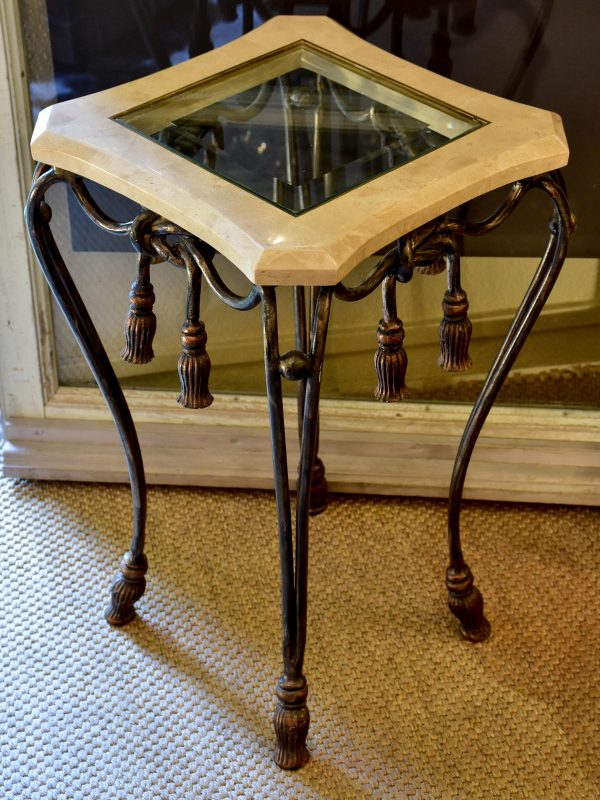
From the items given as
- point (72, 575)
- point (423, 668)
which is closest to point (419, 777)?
point (423, 668)

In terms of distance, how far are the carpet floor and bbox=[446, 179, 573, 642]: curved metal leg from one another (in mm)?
39

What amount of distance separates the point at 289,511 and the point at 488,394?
0.24 meters

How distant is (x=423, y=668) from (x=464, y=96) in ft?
1.87

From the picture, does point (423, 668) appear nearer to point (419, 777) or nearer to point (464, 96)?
point (419, 777)

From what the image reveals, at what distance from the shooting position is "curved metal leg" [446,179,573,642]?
805mm

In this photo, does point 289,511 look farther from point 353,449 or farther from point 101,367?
point 353,449

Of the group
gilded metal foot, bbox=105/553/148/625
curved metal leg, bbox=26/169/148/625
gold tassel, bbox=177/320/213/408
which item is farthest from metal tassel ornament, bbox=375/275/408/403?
gilded metal foot, bbox=105/553/148/625

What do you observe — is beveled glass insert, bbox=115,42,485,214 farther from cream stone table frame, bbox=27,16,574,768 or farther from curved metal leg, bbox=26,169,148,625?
curved metal leg, bbox=26,169,148,625

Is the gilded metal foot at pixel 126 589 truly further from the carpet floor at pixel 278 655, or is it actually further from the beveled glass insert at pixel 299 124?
the beveled glass insert at pixel 299 124

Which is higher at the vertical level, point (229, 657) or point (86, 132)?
point (86, 132)

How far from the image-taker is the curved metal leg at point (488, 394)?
0.81 meters

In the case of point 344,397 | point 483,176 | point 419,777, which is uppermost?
point 483,176

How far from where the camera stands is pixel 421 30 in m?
1.05

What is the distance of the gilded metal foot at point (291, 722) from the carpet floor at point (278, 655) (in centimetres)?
2
